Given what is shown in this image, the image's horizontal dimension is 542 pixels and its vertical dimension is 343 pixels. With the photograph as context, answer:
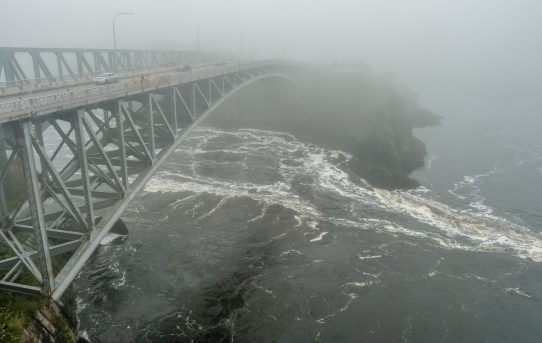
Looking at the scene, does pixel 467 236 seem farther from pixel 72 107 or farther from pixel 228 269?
pixel 72 107

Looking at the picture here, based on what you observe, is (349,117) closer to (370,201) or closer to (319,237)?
(370,201)

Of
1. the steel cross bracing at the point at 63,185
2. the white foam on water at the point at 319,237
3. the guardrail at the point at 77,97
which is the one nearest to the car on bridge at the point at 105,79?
the steel cross bracing at the point at 63,185

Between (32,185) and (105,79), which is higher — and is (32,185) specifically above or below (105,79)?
below

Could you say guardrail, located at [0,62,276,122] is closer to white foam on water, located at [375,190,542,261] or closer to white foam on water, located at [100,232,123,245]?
white foam on water, located at [100,232,123,245]

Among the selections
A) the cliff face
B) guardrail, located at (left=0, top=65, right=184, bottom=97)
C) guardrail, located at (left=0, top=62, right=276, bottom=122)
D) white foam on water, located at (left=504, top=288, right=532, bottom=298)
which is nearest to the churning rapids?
white foam on water, located at (left=504, top=288, right=532, bottom=298)

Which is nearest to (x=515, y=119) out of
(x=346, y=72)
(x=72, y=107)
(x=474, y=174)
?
(x=346, y=72)

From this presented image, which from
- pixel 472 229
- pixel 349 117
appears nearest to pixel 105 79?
pixel 472 229

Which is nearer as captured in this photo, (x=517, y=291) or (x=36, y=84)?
(x=36, y=84)
